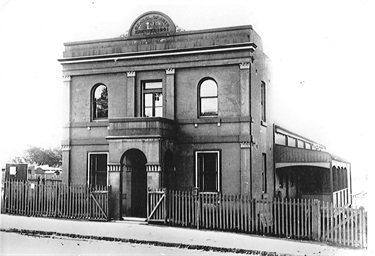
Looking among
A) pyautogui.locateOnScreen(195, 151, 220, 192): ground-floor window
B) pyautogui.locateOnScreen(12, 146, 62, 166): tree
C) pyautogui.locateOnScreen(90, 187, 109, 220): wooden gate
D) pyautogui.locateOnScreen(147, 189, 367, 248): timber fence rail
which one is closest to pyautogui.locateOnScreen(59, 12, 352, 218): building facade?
pyautogui.locateOnScreen(195, 151, 220, 192): ground-floor window

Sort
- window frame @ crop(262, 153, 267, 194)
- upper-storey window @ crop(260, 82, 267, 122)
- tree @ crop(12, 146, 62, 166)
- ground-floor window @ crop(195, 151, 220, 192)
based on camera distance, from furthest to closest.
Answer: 1. upper-storey window @ crop(260, 82, 267, 122)
2. window frame @ crop(262, 153, 267, 194)
3. ground-floor window @ crop(195, 151, 220, 192)
4. tree @ crop(12, 146, 62, 166)

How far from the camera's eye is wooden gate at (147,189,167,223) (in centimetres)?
1686

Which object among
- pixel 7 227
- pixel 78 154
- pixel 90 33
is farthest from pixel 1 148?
pixel 90 33

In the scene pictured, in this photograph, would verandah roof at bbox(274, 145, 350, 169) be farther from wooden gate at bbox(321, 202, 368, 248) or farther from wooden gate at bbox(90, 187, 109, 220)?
wooden gate at bbox(90, 187, 109, 220)

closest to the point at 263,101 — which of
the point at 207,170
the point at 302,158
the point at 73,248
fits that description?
the point at 302,158

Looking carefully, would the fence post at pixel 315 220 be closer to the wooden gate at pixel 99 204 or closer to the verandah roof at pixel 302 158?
the verandah roof at pixel 302 158

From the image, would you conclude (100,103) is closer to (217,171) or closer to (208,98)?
(208,98)

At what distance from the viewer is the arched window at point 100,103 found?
64.7 ft

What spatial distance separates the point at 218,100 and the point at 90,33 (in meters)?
5.60

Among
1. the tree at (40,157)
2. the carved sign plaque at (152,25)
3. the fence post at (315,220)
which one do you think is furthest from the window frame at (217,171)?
the tree at (40,157)

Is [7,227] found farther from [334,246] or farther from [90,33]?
[334,246]

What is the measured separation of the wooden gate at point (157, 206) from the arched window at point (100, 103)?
15.1 ft

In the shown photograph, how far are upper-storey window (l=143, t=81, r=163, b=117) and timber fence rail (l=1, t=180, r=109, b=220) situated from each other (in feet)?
12.3

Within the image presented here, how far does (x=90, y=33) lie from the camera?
1744cm
